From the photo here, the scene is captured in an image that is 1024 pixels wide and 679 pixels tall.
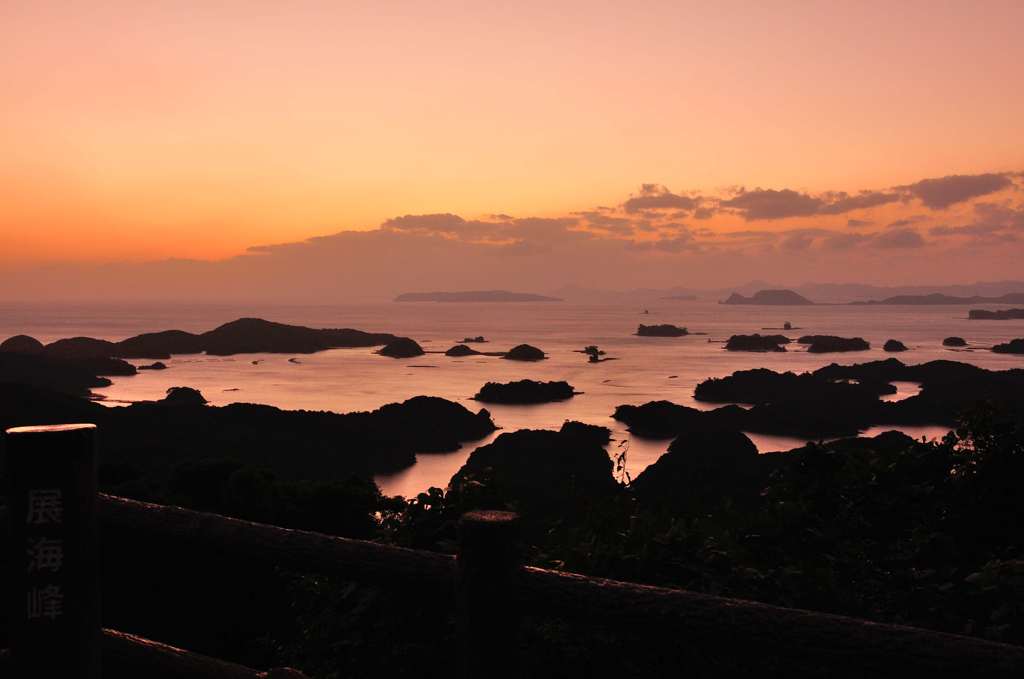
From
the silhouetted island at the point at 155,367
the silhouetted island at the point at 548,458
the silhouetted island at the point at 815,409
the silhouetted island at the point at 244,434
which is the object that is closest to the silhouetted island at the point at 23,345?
the silhouetted island at the point at 155,367

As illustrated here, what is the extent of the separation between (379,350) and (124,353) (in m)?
32.5

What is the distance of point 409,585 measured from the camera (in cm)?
280

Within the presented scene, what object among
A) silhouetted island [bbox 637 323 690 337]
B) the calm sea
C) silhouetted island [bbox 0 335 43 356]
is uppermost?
silhouetted island [bbox 637 323 690 337]

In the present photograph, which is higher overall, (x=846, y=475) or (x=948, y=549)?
(x=846, y=475)

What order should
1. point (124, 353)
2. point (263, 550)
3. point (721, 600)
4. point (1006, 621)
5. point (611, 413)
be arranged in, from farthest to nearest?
point (124, 353) → point (611, 413) → point (1006, 621) → point (263, 550) → point (721, 600)

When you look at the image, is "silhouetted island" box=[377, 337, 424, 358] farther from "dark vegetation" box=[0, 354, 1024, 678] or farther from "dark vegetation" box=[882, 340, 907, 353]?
"dark vegetation" box=[0, 354, 1024, 678]

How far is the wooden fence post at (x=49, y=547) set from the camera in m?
2.79

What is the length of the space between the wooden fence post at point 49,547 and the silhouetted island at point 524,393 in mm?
53243

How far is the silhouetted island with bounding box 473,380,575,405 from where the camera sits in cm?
5669

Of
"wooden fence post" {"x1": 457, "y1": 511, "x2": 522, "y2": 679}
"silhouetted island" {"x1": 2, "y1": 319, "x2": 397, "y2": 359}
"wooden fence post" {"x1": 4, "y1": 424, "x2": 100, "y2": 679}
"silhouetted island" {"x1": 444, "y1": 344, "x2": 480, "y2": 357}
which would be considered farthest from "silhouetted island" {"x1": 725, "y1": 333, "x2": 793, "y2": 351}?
"wooden fence post" {"x1": 4, "y1": 424, "x2": 100, "y2": 679}

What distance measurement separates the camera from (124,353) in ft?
315

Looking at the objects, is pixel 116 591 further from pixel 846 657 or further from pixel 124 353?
pixel 124 353

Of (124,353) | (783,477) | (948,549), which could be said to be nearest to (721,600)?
(948,549)

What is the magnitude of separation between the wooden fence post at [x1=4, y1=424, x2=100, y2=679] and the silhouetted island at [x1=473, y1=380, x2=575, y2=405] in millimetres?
53243
